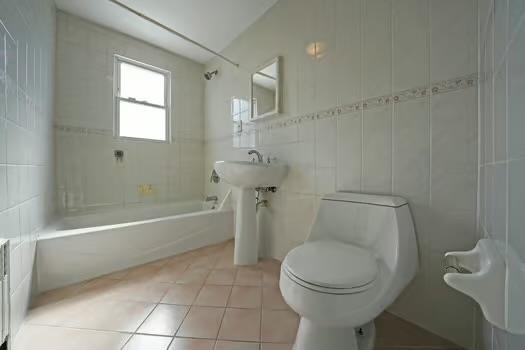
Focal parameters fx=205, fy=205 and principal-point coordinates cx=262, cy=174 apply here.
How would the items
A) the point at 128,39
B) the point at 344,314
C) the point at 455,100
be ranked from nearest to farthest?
the point at 344,314 → the point at 455,100 → the point at 128,39

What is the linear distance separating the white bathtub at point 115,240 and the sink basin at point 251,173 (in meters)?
0.69

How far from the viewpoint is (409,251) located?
93cm

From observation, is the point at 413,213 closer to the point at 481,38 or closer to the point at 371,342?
the point at 371,342

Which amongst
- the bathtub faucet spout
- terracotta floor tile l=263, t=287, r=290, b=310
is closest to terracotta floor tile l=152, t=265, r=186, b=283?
terracotta floor tile l=263, t=287, r=290, b=310

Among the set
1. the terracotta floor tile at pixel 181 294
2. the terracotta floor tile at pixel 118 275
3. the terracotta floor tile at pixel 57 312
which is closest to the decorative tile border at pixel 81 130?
the terracotta floor tile at pixel 118 275

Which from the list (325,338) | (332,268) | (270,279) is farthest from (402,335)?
(270,279)

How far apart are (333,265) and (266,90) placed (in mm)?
1533

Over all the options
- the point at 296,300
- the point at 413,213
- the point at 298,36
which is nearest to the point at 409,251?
the point at 413,213

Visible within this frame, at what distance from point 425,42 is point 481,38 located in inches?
8.6

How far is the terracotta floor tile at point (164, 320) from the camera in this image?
0.99 metres

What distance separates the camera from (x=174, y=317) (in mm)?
1075

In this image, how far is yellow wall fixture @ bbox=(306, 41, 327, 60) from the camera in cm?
141

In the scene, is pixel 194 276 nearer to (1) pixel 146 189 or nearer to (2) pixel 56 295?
(2) pixel 56 295

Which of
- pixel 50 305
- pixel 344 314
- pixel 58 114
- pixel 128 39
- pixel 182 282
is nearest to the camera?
pixel 344 314
